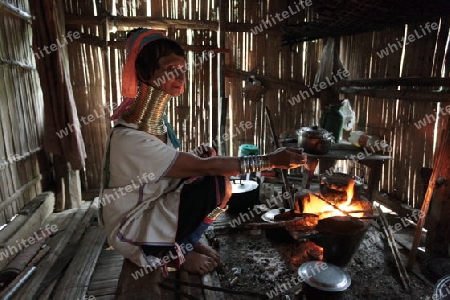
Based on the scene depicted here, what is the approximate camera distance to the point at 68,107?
447 centimetres

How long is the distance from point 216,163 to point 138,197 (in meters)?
0.67

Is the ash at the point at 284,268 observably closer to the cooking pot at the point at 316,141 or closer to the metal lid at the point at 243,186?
the metal lid at the point at 243,186

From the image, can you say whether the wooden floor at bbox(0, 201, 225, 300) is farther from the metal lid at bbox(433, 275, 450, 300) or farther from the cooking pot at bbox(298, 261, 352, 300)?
the metal lid at bbox(433, 275, 450, 300)

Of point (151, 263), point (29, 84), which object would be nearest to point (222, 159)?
point (151, 263)

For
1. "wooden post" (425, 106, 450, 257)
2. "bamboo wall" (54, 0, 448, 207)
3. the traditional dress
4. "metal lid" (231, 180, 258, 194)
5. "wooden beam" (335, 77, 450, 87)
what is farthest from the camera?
"bamboo wall" (54, 0, 448, 207)

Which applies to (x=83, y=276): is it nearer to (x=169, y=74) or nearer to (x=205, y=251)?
(x=205, y=251)

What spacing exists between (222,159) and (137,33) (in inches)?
48.7

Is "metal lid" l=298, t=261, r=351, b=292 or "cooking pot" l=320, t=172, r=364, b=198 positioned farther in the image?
"cooking pot" l=320, t=172, r=364, b=198

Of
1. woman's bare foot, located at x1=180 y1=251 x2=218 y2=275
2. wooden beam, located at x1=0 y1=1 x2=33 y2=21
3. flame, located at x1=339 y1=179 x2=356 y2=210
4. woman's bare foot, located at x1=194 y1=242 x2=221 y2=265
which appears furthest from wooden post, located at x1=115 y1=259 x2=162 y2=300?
wooden beam, located at x1=0 y1=1 x2=33 y2=21

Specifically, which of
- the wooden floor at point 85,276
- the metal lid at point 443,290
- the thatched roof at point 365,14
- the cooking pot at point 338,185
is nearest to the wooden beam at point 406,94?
the thatched roof at point 365,14

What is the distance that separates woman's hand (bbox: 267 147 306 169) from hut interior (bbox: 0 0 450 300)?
0.98 meters

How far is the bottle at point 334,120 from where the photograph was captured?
5320mm

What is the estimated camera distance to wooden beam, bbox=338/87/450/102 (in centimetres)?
400

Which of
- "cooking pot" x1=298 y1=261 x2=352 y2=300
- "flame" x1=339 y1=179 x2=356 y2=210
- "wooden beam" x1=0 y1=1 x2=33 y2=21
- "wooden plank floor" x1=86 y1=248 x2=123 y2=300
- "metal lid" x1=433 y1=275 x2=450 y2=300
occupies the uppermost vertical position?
"wooden beam" x1=0 y1=1 x2=33 y2=21
